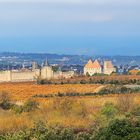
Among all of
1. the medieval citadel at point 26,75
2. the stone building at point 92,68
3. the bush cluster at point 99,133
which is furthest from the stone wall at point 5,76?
the bush cluster at point 99,133

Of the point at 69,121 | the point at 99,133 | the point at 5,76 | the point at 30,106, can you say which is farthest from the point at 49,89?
the point at 99,133

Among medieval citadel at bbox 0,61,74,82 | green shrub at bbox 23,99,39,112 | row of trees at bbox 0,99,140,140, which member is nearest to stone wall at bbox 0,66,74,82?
medieval citadel at bbox 0,61,74,82

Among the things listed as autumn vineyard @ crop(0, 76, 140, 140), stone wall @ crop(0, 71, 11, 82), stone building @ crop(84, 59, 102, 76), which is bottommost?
autumn vineyard @ crop(0, 76, 140, 140)

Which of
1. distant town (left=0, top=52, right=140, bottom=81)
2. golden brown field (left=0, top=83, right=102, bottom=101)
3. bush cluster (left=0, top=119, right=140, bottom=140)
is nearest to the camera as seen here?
bush cluster (left=0, top=119, right=140, bottom=140)

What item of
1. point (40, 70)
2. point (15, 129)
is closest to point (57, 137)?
point (15, 129)

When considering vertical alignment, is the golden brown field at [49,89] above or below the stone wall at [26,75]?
below

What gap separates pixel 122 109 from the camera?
29.0 metres

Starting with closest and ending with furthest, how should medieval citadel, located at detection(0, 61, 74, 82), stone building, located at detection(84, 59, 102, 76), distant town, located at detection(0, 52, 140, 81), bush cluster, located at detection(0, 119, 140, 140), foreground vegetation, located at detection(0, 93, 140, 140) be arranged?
bush cluster, located at detection(0, 119, 140, 140) < foreground vegetation, located at detection(0, 93, 140, 140) < medieval citadel, located at detection(0, 61, 74, 82) < distant town, located at detection(0, 52, 140, 81) < stone building, located at detection(84, 59, 102, 76)

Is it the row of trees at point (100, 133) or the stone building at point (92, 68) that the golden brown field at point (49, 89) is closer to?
the row of trees at point (100, 133)

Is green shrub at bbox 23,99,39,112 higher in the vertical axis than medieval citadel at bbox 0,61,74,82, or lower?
lower

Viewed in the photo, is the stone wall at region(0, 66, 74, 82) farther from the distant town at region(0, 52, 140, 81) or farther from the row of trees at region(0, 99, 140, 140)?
the row of trees at region(0, 99, 140, 140)

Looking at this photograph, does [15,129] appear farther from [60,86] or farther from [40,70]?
[40,70]

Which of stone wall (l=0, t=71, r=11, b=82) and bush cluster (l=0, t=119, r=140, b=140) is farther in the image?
stone wall (l=0, t=71, r=11, b=82)

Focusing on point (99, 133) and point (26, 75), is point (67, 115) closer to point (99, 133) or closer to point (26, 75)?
point (99, 133)
